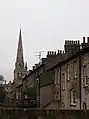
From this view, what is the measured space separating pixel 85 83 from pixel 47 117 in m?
15.2

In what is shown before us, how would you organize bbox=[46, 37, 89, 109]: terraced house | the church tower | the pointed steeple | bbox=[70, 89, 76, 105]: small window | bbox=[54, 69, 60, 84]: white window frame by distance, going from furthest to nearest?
the pointed steeple < the church tower < bbox=[54, 69, 60, 84]: white window frame < bbox=[70, 89, 76, 105]: small window < bbox=[46, 37, 89, 109]: terraced house

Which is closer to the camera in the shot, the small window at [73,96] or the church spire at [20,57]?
the small window at [73,96]

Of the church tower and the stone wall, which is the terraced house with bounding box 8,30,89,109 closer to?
the stone wall

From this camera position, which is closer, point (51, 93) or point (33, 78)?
point (51, 93)

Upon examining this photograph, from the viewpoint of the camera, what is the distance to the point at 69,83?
111 ft

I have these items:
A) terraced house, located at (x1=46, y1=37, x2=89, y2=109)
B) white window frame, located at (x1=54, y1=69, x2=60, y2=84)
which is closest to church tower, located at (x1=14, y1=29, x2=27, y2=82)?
white window frame, located at (x1=54, y1=69, x2=60, y2=84)

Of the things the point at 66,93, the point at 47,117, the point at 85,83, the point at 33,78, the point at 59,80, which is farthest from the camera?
the point at 33,78

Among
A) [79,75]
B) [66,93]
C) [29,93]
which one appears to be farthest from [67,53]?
[29,93]

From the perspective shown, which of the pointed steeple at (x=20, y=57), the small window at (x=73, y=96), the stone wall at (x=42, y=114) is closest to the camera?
the stone wall at (x=42, y=114)

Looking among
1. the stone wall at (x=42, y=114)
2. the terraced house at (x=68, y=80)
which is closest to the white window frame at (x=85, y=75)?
the terraced house at (x=68, y=80)

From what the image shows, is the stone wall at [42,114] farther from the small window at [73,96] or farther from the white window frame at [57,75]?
the white window frame at [57,75]

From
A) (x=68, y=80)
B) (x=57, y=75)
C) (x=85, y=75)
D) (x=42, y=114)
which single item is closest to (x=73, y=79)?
(x=68, y=80)

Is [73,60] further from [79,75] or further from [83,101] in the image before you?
[83,101]

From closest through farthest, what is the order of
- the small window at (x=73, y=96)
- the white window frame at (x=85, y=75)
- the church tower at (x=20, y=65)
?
the white window frame at (x=85, y=75)
the small window at (x=73, y=96)
the church tower at (x=20, y=65)
